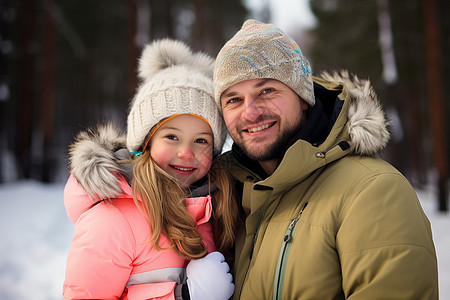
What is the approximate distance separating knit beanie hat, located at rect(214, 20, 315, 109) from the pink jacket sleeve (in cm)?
115

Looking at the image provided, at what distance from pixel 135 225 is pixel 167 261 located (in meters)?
0.30

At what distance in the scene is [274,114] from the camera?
2.14 m

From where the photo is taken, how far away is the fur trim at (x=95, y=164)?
1.97m

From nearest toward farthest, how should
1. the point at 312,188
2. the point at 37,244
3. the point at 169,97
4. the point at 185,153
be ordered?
1. the point at 312,188
2. the point at 185,153
3. the point at 169,97
4. the point at 37,244

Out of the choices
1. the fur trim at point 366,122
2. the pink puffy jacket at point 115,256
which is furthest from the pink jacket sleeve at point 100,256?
the fur trim at point 366,122

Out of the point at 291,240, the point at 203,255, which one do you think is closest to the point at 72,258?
the point at 203,255

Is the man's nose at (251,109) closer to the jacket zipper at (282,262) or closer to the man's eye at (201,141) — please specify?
the man's eye at (201,141)

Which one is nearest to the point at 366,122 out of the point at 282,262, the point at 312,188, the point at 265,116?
the point at 312,188

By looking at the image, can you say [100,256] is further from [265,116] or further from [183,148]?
[265,116]

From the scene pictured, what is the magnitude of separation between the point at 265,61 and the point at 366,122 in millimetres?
735

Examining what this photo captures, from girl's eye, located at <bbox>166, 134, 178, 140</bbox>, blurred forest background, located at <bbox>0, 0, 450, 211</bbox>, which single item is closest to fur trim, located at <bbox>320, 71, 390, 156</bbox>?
girl's eye, located at <bbox>166, 134, 178, 140</bbox>

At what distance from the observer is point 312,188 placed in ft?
5.98

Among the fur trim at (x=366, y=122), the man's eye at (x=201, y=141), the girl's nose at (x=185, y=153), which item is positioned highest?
the fur trim at (x=366, y=122)

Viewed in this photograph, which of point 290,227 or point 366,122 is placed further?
point 366,122
